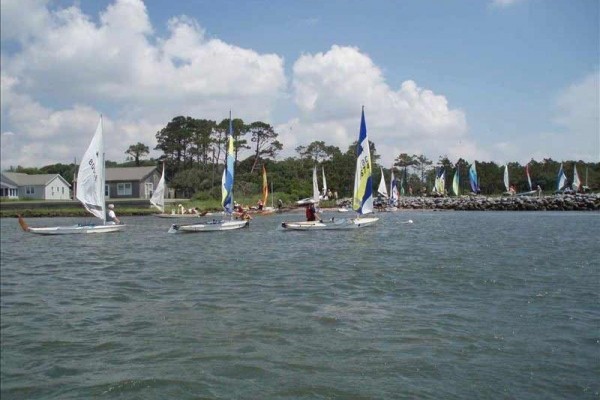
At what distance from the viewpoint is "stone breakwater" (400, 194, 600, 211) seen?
54906mm

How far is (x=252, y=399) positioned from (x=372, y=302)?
5.61 m

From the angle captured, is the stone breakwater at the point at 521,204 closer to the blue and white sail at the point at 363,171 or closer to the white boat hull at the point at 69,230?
the blue and white sail at the point at 363,171

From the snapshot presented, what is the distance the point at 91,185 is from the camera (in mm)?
29812

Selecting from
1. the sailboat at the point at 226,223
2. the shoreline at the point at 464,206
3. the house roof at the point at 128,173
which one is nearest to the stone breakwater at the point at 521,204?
the shoreline at the point at 464,206

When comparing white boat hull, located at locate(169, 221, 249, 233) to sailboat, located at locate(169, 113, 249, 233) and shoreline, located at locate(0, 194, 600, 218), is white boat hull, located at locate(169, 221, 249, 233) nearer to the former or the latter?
sailboat, located at locate(169, 113, 249, 233)

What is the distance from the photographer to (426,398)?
6.47 meters

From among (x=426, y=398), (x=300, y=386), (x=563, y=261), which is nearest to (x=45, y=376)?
(x=300, y=386)

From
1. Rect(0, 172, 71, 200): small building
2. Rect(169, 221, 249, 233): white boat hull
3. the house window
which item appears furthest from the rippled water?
Rect(0, 172, 71, 200): small building

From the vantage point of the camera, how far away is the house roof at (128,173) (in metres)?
75.1

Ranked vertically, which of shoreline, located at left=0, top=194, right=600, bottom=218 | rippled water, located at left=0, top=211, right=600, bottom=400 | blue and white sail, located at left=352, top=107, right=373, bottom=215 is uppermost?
blue and white sail, located at left=352, top=107, right=373, bottom=215

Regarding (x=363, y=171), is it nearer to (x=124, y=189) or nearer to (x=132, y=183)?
(x=132, y=183)

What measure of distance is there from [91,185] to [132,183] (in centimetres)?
4698

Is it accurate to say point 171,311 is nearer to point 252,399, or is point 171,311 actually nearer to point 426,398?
point 252,399

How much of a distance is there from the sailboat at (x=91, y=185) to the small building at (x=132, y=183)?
4525 centimetres
